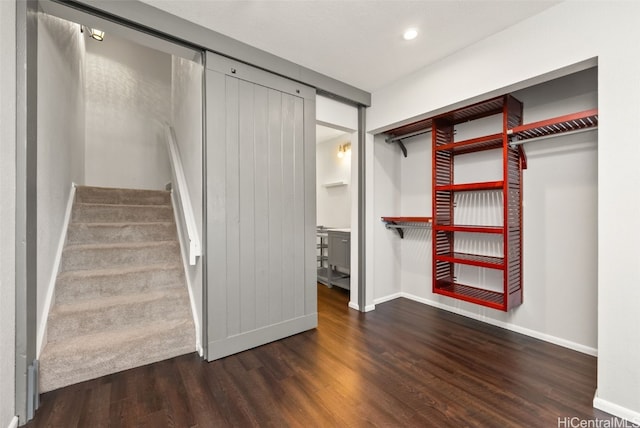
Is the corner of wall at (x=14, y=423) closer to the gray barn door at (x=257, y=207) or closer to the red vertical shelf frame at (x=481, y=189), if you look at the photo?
the gray barn door at (x=257, y=207)

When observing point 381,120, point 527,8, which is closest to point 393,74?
point 381,120

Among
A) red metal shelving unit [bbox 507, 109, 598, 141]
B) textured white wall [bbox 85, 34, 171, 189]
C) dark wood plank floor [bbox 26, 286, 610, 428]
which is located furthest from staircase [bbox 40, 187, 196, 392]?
red metal shelving unit [bbox 507, 109, 598, 141]

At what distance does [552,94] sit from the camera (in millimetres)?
2508

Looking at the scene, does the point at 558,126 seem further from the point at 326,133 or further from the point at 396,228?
the point at 326,133

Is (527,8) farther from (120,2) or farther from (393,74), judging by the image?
(120,2)

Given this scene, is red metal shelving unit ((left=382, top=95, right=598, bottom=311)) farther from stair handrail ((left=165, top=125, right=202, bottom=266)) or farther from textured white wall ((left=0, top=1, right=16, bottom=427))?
textured white wall ((left=0, top=1, right=16, bottom=427))

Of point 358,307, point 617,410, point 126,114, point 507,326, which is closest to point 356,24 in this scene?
point 358,307

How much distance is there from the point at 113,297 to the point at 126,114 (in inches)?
129

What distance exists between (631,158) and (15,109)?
344cm

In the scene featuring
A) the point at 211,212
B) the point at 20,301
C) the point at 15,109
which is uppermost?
the point at 15,109

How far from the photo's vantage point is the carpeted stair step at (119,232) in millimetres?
2721

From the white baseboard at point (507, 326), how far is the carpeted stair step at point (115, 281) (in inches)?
95.8

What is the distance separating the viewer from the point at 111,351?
2.02 m

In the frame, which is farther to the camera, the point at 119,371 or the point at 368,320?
the point at 368,320
